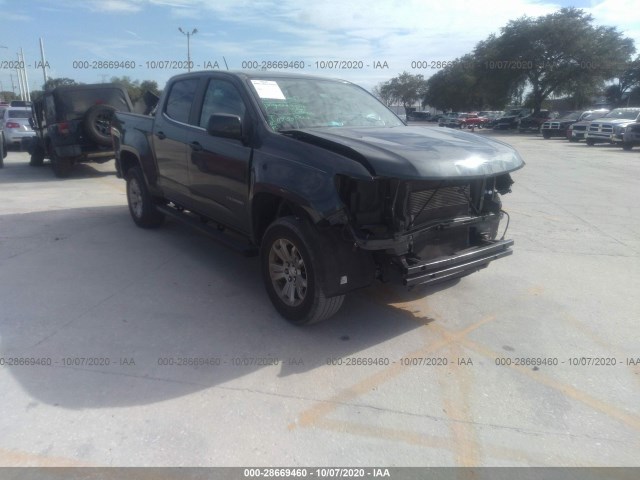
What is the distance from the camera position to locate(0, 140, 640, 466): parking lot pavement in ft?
9.59

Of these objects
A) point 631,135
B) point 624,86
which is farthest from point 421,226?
point 624,86

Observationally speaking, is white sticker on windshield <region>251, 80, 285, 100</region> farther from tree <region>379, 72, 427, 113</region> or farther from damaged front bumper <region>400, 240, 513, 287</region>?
tree <region>379, 72, 427, 113</region>

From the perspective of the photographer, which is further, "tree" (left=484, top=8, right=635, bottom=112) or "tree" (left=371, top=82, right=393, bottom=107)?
"tree" (left=484, top=8, right=635, bottom=112)

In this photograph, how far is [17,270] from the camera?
5566 mm

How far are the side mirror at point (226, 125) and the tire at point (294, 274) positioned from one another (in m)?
0.81

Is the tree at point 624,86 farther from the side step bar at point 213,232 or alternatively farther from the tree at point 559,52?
the side step bar at point 213,232

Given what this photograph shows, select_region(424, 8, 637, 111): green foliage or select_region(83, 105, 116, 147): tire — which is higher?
select_region(424, 8, 637, 111): green foliage

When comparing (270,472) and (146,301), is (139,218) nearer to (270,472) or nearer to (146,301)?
(146,301)

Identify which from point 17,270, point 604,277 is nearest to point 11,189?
point 17,270

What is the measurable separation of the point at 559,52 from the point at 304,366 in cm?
4738

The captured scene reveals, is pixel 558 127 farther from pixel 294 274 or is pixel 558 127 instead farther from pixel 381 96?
pixel 294 274

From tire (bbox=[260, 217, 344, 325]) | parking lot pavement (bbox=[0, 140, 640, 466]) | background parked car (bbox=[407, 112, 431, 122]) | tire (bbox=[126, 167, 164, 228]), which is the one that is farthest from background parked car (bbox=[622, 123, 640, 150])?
background parked car (bbox=[407, 112, 431, 122])

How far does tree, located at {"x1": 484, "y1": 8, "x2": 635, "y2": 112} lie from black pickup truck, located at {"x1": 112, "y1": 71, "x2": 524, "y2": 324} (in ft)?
145

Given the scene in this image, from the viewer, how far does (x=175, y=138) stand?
5.73 metres
